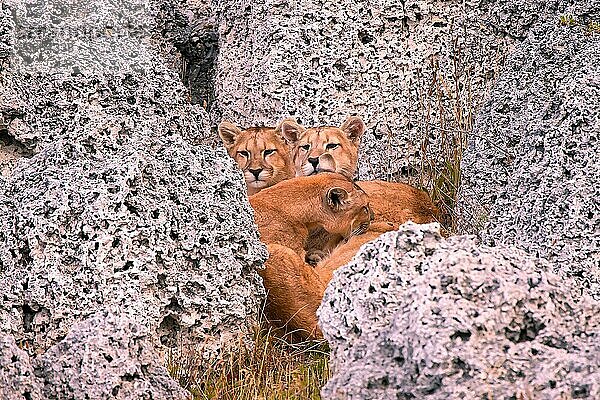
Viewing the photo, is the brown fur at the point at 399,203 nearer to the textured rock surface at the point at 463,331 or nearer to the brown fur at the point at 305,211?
the brown fur at the point at 305,211

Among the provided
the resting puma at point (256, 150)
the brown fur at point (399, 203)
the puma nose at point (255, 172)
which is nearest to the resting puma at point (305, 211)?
the brown fur at point (399, 203)

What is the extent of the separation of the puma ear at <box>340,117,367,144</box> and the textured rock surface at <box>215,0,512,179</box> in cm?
16

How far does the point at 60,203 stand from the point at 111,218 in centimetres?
26

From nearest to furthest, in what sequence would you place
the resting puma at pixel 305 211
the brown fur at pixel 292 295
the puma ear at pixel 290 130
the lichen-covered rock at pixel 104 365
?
the lichen-covered rock at pixel 104 365 < the brown fur at pixel 292 295 < the resting puma at pixel 305 211 < the puma ear at pixel 290 130

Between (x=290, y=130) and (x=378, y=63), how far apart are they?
885 millimetres

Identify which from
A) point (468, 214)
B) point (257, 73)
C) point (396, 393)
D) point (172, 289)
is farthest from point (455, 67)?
point (396, 393)

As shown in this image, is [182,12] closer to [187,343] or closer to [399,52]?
[399,52]

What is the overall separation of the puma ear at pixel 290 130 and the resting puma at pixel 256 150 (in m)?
0.05

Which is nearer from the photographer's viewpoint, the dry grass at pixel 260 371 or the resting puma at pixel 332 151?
the dry grass at pixel 260 371

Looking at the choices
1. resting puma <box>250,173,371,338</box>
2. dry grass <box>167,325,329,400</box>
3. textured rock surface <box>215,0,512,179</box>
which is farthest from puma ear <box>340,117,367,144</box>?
dry grass <box>167,325,329,400</box>

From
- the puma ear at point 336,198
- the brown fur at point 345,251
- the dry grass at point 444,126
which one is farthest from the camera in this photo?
the dry grass at point 444,126

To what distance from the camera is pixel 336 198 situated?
265 inches

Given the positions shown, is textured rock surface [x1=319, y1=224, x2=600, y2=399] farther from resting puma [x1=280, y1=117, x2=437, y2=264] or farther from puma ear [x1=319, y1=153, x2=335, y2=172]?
puma ear [x1=319, y1=153, x2=335, y2=172]

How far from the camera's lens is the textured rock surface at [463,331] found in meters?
3.15
